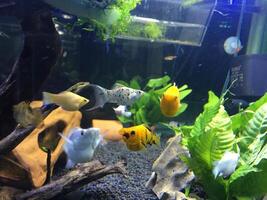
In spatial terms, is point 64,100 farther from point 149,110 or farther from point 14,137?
point 149,110

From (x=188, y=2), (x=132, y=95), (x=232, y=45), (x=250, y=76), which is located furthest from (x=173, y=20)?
(x=132, y=95)

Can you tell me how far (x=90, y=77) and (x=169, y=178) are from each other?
2.67 m

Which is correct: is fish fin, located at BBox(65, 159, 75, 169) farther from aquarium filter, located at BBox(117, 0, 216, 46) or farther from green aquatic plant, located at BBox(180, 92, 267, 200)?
aquarium filter, located at BBox(117, 0, 216, 46)

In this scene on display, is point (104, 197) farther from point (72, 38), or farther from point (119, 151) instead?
point (72, 38)

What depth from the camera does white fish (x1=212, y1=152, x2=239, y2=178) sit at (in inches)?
89.2

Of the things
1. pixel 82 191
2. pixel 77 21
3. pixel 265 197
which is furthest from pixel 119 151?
pixel 265 197

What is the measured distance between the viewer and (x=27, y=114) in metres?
2.47

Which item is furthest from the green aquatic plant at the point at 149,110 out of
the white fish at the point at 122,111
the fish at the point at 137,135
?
the fish at the point at 137,135

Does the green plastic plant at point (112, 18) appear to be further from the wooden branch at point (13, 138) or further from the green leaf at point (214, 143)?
the green leaf at point (214, 143)

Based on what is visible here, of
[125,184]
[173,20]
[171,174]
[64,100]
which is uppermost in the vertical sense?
[173,20]

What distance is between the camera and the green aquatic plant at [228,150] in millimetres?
2328

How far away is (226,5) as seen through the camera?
5.84 m

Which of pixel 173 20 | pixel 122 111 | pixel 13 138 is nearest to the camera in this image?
pixel 13 138

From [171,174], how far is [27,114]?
1.19 metres
